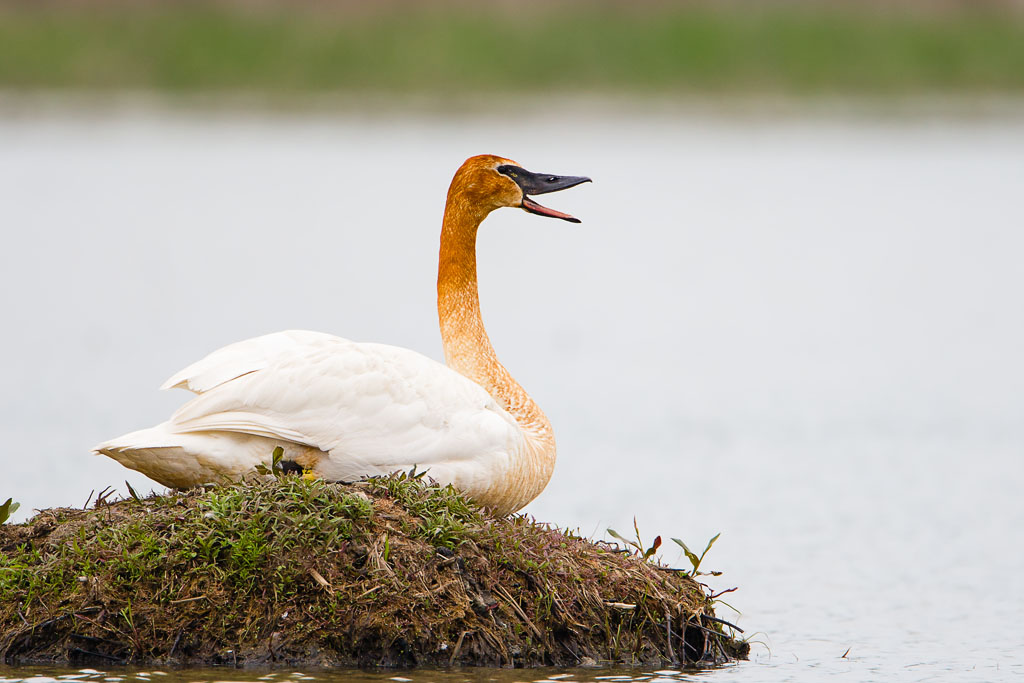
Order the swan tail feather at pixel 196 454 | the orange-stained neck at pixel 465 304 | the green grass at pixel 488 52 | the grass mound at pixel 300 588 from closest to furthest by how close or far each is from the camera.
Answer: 1. the grass mound at pixel 300 588
2. the swan tail feather at pixel 196 454
3. the orange-stained neck at pixel 465 304
4. the green grass at pixel 488 52

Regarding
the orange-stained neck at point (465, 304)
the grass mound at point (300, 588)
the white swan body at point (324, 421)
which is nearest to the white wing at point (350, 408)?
the white swan body at point (324, 421)

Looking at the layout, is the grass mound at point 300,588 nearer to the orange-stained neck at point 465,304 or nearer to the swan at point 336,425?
the swan at point 336,425

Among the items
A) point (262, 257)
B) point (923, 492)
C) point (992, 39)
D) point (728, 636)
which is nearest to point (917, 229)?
point (262, 257)

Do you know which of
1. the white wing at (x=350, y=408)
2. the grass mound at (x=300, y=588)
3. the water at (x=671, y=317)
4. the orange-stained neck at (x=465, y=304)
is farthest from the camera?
the water at (x=671, y=317)

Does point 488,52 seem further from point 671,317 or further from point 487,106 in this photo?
point 671,317

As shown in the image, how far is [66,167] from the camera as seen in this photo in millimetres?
31984

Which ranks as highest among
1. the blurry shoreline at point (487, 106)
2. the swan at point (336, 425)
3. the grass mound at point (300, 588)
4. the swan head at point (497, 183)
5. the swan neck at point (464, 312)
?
the blurry shoreline at point (487, 106)

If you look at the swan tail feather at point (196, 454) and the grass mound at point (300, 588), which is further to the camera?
the swan tail feather at point (196, 454)

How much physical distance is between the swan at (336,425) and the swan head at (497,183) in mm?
1024

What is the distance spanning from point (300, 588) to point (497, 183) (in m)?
2.55

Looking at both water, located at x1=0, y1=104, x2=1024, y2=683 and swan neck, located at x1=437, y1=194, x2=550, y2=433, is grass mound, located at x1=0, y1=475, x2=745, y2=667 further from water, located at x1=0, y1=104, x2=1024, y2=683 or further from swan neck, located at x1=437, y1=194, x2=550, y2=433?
swan neck, located at x1=437, y1=194, x2=550, y2=433

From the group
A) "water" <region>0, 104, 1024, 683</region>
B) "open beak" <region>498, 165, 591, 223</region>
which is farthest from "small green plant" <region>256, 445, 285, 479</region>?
"open beak" <region>498, 165, 591, 223</region>

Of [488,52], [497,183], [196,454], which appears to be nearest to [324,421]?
[196,454]

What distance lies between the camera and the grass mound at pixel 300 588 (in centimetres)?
610
